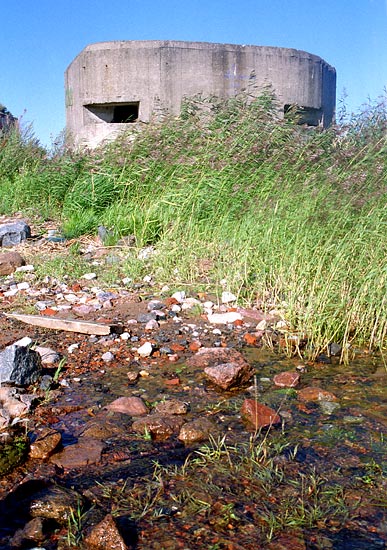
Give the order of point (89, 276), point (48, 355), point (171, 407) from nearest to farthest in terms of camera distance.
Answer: point (171, 407) < point (48, 355) < point (89, 276)

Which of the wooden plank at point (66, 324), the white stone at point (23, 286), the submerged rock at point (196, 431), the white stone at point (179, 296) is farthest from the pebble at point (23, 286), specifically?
the submerged rock at point (196, 431)

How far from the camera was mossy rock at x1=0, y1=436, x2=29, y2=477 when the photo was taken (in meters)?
2.17

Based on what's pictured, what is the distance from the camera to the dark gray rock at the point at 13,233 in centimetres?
597

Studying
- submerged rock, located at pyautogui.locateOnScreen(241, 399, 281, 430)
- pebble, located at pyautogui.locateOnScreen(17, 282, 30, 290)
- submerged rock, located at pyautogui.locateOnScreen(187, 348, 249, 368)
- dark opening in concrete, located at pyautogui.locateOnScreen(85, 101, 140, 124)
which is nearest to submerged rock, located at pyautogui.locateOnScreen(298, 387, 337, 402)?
submerged rock, located at pyautogui.locateOnScreen(241, 399, 281, 430)

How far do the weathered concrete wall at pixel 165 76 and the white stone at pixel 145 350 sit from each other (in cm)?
508

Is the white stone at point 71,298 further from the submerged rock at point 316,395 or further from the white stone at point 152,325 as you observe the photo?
the submerged rock at point 316,395

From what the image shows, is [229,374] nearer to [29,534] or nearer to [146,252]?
[29,534]

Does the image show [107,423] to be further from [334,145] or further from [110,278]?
[334,145]

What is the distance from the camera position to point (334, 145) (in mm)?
6555

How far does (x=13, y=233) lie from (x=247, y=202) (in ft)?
8.09

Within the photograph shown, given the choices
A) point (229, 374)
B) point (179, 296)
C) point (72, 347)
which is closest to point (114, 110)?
point (179, 296)

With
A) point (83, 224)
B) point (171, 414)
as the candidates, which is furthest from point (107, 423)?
point (83, 224)

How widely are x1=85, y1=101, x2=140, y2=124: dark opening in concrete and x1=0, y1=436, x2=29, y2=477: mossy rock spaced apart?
21.7 feet

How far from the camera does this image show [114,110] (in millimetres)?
9008
